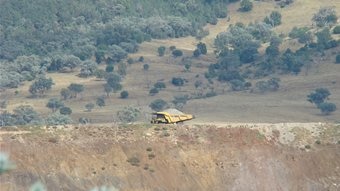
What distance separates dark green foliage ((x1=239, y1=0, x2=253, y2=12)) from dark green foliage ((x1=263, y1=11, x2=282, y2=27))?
5.58m

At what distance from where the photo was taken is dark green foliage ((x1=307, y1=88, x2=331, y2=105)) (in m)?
95.7

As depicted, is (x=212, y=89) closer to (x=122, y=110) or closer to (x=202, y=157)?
(x=122, y=110)

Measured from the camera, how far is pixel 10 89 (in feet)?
359

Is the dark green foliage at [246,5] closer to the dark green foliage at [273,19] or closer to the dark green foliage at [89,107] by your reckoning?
the dark green foliage at [273,19]

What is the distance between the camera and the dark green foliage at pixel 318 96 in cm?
9569

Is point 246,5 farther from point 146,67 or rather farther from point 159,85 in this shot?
point 159,85

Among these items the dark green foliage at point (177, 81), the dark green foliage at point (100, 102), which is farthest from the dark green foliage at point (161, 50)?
the dark green foliage at point (100, 102)

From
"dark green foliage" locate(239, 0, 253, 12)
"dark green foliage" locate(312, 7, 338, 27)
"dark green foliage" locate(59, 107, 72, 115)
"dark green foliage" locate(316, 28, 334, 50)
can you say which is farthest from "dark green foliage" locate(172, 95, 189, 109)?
"dark green foliage" locate(239, 0, 253, 12)

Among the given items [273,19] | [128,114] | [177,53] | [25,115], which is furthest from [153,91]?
[273,19]

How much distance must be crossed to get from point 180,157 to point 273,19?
85.6 meters

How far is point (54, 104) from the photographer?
99.9 metres

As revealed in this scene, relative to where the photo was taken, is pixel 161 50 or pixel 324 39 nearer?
pixel 324 39

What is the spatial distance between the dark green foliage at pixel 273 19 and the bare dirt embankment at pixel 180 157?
80721mm

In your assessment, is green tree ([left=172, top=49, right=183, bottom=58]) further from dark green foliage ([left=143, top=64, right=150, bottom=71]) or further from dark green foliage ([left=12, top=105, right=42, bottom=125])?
dark green foliage ([left=12, top=105, right=42, bottom=125])
